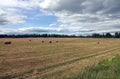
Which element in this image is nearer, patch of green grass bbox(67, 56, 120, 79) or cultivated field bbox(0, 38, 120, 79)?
patch of green grass bbox(67, 56, 120, 79)

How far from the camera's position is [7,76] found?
1401cm

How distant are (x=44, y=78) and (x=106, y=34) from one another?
154487 millimetres

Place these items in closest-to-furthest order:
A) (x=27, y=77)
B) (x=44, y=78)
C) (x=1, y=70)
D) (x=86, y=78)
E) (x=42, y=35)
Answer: (x=86, y=78), (x=44, y=78), (x=27, y=77), (x=1, y=70), (x=42, y=35)

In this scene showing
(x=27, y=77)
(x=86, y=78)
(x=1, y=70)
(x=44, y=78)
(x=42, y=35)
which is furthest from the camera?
(x=42, y=35)

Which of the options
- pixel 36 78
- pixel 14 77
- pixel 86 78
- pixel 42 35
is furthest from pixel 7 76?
pixel 42 35

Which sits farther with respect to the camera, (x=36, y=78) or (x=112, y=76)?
(x=36, y=78)

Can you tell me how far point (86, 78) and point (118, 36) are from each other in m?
160

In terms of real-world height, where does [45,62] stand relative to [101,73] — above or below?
below

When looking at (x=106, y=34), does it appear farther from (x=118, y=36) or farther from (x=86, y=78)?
(x=86, y=78)

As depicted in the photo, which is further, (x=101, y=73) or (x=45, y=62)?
(x=45, y=62)

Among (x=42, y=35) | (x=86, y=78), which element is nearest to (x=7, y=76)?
(x=86, y=78)

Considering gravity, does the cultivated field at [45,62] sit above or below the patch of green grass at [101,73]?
below

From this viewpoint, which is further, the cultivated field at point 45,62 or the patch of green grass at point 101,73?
the cultivated field at point 45,62

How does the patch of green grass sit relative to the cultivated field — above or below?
above
